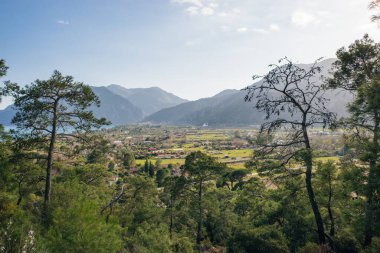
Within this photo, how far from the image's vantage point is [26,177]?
621 inches

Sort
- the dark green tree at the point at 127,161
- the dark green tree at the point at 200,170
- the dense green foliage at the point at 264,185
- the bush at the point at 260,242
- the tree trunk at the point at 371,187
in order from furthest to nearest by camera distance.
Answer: the dark green tree at the point at 127,161
the dark green tree at the point at 200,170
the bush at the point at 260,242
the dense green foliage at the point at 264,185
the tree trunk at the point at 371,187

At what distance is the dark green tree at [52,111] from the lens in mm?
12867

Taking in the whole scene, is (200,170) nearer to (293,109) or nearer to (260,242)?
(260,242)

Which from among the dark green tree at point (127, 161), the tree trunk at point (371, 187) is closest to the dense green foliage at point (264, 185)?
the tree trunk at point (371, 187)

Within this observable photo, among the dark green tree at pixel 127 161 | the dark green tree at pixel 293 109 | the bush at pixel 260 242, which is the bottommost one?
the dark green tree at pixel 127 161

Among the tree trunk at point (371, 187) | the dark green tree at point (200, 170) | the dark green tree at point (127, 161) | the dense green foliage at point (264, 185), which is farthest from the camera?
the dark green tree at point (127, 161)

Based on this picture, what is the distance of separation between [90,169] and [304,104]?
19932 millimetres

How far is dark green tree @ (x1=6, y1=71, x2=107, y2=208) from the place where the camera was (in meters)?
12.9

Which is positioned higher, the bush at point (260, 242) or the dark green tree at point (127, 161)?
the bush at point (260, 242)

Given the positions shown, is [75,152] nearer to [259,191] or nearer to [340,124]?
[340,124]

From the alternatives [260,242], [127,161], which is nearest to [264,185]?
[260,242]

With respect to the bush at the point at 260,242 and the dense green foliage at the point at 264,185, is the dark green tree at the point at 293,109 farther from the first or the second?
the bush at the point at 260,242

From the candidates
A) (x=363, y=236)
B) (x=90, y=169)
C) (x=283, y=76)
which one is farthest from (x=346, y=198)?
(x=90, y=169)

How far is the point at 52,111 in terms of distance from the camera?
1338cm
